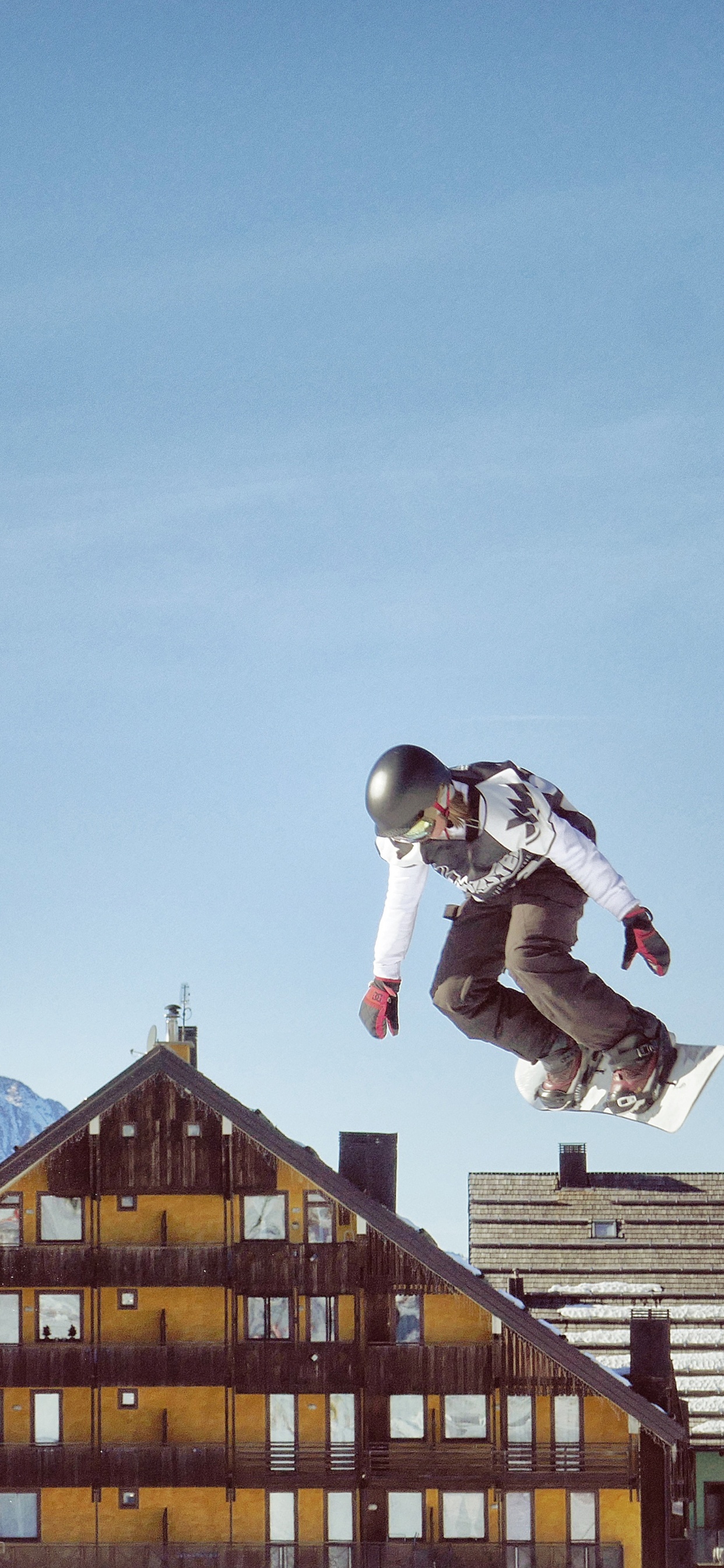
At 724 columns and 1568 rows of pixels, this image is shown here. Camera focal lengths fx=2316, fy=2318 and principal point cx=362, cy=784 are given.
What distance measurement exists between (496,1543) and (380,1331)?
4.43m

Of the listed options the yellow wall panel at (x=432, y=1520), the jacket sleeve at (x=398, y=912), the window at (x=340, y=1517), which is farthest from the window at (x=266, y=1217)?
the jacket sleeve at (x=398, y=912)

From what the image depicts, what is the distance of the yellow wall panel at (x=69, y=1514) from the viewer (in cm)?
4347

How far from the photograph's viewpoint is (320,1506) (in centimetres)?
4359

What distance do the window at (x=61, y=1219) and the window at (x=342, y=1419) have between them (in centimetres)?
573

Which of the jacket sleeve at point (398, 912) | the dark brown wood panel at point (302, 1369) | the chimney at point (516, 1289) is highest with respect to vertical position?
the jacket sleeve at point (398, 912)

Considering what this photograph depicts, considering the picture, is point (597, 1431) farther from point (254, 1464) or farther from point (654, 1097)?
point (654, 1097)

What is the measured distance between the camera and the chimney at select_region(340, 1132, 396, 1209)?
143 feet

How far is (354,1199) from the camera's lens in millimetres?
42469

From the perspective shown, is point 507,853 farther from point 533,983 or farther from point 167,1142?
point 167,1142

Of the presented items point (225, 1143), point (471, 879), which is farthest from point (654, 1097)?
point (225, 1143)

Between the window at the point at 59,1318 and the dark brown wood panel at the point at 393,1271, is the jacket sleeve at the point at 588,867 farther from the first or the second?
the window at the point at 59,1318

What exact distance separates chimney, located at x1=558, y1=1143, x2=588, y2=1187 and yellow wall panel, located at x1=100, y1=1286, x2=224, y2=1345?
40.3 ft

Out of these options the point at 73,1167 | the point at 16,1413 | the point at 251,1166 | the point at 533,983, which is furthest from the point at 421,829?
the point at 16,1413

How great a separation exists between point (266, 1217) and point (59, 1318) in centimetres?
434
